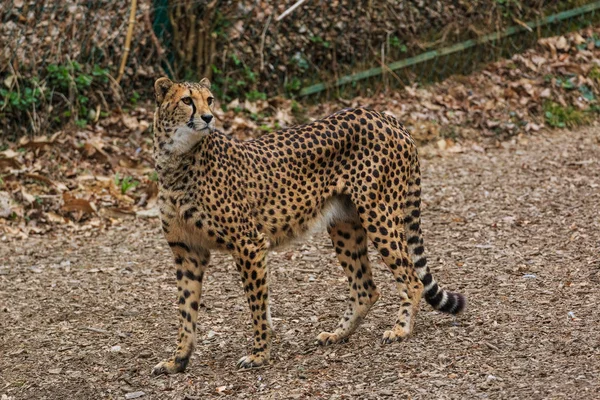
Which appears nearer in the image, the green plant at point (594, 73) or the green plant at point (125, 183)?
the green plant at point (125, 183)

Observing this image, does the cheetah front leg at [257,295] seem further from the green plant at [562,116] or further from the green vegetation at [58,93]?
the green plant at [562,116]

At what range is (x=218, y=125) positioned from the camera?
923cm

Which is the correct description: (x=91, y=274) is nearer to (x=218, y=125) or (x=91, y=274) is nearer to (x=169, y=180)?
(x=169, y=180)

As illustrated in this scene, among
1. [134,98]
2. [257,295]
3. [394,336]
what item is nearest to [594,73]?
[134,98]

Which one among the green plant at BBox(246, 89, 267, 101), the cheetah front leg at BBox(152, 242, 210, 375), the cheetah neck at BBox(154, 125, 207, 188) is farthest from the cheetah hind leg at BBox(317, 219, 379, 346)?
the green plant at BBox(246, 89, 267, 101)

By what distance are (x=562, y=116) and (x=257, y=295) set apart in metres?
5.43

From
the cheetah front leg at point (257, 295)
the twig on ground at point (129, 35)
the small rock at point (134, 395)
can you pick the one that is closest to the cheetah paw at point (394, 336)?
the cheetah front leg at point (257, 295)

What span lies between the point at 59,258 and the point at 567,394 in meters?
4.09

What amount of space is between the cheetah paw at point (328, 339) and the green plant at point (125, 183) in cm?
317

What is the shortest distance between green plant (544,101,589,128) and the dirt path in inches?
43.3

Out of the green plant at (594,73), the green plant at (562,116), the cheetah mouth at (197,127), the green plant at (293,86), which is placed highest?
the cheetah mouth at (197,127)

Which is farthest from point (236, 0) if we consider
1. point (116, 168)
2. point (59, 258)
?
point (59, 258)

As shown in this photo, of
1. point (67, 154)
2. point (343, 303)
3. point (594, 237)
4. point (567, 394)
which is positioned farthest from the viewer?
point (67, 154)

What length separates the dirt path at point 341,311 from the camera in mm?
4973
